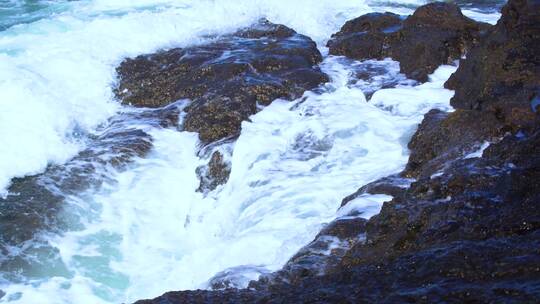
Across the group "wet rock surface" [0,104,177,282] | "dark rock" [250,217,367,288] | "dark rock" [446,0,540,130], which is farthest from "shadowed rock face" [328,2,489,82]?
"dark rock" [250,217,367,288]

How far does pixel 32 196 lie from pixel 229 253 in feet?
8.80

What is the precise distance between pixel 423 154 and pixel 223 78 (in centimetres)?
411

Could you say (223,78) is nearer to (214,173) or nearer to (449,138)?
(214,173)

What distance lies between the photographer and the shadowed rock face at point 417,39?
32.0 ft

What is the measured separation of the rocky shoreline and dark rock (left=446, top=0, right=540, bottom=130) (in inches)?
0.7

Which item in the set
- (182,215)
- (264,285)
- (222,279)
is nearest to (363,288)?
(264,285)

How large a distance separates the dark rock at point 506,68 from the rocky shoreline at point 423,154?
2 centimetres

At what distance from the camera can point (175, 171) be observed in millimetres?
8086

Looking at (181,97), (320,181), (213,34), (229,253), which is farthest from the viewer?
(213,34)

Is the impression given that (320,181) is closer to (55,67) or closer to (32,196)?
(32,196)

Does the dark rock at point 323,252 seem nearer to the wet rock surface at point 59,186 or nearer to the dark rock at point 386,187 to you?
the dark rock at point 386,187

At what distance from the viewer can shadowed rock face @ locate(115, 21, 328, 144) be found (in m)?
8.72

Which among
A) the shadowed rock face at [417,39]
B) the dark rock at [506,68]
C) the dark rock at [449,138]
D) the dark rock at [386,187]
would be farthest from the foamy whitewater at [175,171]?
the dark rock at [506,68]

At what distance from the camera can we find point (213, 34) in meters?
12.1
